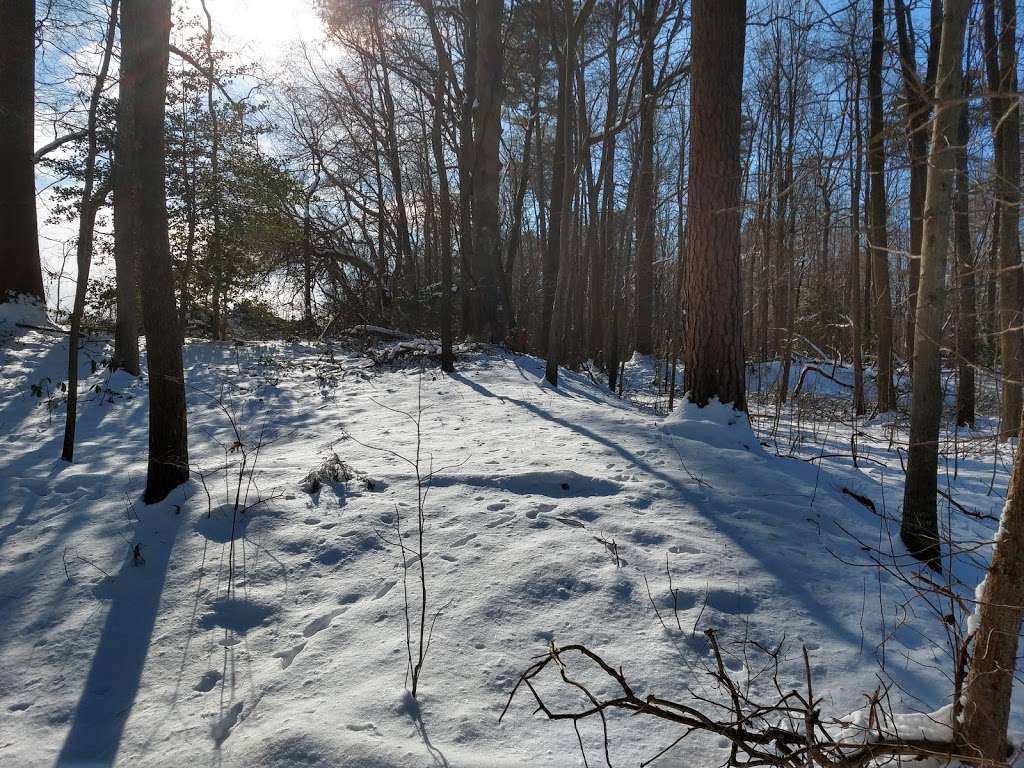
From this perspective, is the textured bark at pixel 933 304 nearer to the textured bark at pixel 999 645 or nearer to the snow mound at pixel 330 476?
the textured bark at pixel 999 645

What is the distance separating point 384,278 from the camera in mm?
15453

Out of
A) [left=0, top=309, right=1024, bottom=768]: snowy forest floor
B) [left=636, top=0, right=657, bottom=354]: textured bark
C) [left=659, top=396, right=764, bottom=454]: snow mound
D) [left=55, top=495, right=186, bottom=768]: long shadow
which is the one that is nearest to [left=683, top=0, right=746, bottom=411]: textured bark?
[left=659, top=396, right=764, bottom=454]: snow mound

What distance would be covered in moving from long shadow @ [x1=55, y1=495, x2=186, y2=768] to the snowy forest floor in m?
0.01

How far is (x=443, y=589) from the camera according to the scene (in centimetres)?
302

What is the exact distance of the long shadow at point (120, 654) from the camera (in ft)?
7.29

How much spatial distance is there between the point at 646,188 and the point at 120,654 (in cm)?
1312

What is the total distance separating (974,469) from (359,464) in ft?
20.5

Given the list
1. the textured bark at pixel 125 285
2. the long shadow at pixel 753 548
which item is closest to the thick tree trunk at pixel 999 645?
the long shadow at pixel 753 548

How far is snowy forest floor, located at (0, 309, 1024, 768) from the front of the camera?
2.21m

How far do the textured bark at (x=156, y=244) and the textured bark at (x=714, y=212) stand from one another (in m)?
4.36

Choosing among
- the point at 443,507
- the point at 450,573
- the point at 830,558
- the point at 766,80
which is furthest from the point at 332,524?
the point at 766,80

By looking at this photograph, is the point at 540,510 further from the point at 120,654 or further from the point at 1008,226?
the point at 1008,226

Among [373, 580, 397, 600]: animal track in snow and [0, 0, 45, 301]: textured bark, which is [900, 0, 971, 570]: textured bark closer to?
[373, 580, 397, 600]: animal track in snow

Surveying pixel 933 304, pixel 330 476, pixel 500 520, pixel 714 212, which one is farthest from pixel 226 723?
pixel 714 212
